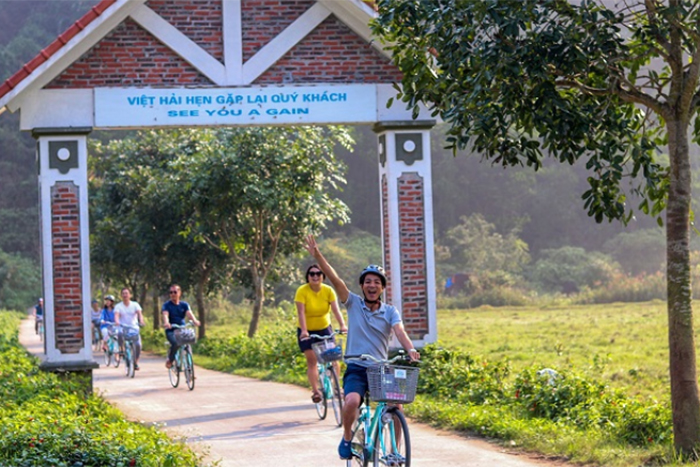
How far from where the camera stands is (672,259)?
363 inches

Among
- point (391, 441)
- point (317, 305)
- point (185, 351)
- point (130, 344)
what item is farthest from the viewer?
point (130, 344)

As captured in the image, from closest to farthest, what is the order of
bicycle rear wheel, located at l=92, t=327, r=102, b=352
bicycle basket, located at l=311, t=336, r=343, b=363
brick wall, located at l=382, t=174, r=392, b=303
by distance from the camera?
bicycle basket, located at l=311, t=336, r=343, b=363, brick wall, located at l=382, t=174, r=392, b=303, bicycle rear wheel, located at l=92, t=327, r=102, b=352

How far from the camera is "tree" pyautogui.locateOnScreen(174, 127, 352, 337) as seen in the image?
23.2 metres

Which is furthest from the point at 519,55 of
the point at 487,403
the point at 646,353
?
the point at 646,353

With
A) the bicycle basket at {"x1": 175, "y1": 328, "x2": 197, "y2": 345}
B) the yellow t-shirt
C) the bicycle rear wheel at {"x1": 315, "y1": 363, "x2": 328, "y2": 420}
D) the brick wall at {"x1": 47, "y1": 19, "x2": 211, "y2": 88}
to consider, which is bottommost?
the bicycle rear wheel at {"x1": 315, "y1": 363, "x2": 328, "y2": 420}

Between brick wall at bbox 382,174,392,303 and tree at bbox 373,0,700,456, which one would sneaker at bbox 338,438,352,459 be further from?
brick wall at bbox 382,174,392,303

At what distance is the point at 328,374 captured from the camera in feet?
41.9

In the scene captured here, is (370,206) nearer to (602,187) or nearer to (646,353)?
(646,353)

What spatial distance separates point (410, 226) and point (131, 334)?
7.98 metres

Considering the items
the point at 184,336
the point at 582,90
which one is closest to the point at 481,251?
the point at 184,336

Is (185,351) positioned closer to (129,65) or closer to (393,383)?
(129,65)

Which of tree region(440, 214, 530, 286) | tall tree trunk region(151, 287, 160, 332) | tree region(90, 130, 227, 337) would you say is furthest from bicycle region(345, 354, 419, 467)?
tree region(440, 214, 530, 286)

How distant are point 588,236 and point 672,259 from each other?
7958 cm

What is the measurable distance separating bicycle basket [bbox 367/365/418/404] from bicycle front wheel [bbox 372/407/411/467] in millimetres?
272
